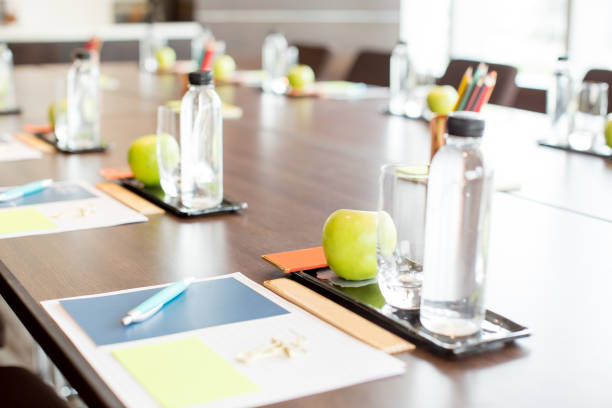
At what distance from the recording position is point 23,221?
1.31 meters

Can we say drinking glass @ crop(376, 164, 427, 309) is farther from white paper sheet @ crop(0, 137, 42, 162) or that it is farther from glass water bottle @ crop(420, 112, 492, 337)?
white paper sheet @ crop(0, 137, 42, 162)

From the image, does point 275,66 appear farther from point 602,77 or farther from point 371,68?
point 602,77

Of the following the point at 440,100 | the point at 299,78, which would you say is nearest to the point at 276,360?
the point at 440,100

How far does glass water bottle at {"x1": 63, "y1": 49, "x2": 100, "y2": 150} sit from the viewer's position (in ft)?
6.31

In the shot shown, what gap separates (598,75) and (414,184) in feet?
6.60

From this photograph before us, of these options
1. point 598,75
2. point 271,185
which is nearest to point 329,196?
point 271,185

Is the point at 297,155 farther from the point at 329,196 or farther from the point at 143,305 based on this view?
the point at 143,305

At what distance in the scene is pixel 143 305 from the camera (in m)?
0.91

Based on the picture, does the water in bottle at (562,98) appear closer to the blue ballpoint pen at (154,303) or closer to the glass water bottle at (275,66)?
the glass water bottle at (275,66)

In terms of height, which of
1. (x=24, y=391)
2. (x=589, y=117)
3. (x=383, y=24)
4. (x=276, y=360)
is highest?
(x=383, y=24)

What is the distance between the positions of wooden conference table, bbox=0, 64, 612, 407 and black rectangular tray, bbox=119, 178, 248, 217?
0.02 meters

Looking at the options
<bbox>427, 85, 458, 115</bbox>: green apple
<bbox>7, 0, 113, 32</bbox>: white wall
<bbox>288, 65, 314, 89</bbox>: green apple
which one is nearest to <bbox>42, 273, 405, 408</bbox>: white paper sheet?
<bbox>427, 85, 458, 115</bbox>: green apple

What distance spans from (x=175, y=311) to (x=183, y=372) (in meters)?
0.17

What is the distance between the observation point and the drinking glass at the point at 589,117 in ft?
6.51
